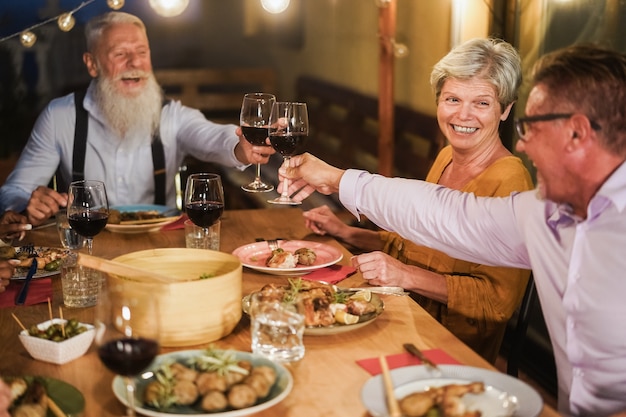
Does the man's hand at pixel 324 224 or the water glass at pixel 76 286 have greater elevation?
the water glass at pixel 76 286

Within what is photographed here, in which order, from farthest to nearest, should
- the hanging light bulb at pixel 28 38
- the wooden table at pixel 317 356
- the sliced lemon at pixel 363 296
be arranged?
the hanging light bulb at pixel 28 38 < the sliced lemon at pixel 363 296 < the wooden table at pixel 317 356

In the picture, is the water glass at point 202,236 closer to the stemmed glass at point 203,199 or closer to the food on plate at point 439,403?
the stemmed glass at point 203,199

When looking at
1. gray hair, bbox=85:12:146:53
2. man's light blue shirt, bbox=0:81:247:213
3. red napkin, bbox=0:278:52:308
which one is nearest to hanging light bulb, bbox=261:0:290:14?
gray hair, bbox=85:12:146:53

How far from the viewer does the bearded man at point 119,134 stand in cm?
369

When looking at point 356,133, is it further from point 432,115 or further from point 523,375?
point 523,375

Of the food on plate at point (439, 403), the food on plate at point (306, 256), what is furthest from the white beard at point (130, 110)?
the food on plate at point (439, 403)

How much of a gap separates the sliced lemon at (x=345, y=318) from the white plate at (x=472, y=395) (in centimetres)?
26

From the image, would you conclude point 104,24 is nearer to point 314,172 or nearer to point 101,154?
point 101,154

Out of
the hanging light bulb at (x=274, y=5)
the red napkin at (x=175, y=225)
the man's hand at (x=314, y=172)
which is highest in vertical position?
the hanging light bulb at (x=274, y=5)

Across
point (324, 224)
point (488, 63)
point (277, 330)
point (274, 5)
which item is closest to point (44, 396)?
point (277, 330)

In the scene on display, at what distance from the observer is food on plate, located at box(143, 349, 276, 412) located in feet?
4.45

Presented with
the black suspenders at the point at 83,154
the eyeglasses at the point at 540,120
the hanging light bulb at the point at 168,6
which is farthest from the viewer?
the hanging light bulb at the point at 168,6

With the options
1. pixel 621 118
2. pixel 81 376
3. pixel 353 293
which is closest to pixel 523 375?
pixel 353 293

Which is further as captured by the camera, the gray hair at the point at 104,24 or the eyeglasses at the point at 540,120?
the gray hair at the point at 104,24
